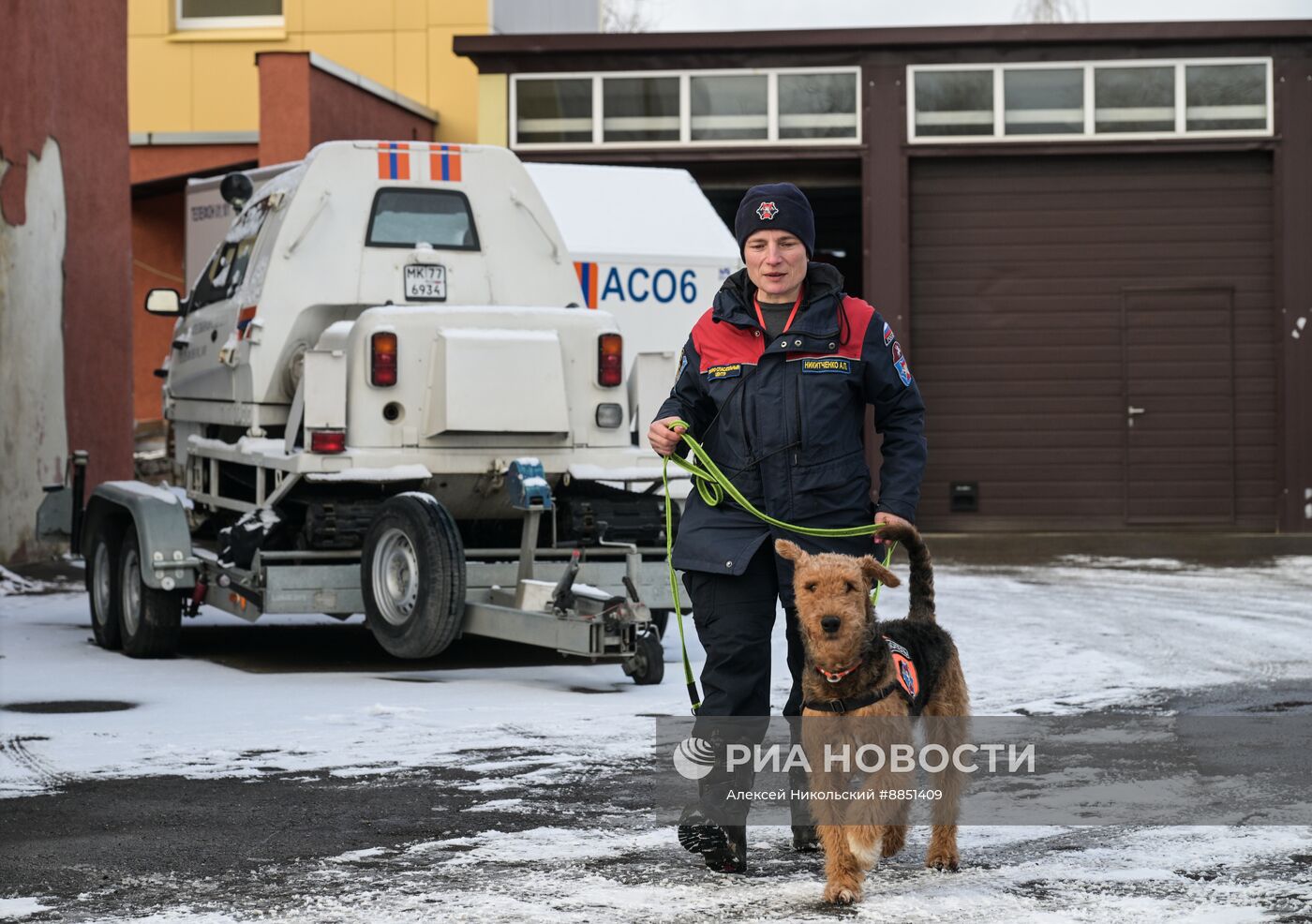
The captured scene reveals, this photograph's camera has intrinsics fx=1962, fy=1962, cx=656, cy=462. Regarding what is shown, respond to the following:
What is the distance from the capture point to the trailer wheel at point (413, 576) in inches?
358

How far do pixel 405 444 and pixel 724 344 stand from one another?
14.2ft

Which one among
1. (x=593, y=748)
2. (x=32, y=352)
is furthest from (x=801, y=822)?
(x=32, y=352)

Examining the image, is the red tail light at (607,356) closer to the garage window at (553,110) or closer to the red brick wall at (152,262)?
the garage window at (553,110)

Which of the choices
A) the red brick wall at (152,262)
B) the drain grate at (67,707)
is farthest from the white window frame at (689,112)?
the drain grate at (67,707)

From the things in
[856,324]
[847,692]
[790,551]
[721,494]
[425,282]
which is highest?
[425,282]

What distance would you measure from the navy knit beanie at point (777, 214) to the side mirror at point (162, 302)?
22.0 ft

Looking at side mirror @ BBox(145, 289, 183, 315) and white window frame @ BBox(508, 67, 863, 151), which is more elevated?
white window frame @ BBox(508, 67, 863, 151)

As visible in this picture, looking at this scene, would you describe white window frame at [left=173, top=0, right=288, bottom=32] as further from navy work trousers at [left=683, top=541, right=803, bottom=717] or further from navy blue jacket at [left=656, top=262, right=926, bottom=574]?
navy work trousers at [left=683, top=541, right=803, bottom=717]

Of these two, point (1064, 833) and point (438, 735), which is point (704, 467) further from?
point (438, 735)

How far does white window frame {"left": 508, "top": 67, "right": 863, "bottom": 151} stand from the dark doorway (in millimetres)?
3604

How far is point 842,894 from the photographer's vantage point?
492 centimetres

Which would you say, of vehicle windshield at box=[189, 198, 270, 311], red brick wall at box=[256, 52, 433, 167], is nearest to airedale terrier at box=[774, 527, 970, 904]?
vehicle windshield at box=[189, 198, 270, 311]

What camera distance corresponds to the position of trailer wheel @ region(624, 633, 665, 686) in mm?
9070

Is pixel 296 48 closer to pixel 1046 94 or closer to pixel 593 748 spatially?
pixel 1046 94
